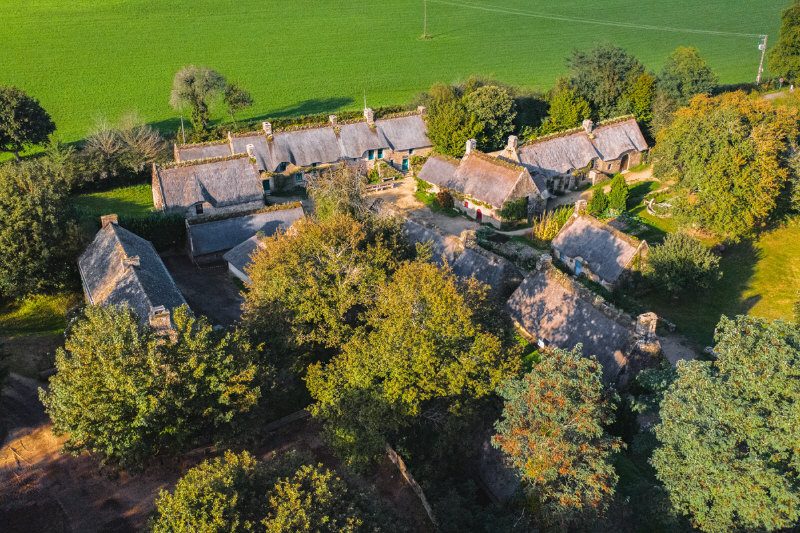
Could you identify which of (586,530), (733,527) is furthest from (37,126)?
(733,527)

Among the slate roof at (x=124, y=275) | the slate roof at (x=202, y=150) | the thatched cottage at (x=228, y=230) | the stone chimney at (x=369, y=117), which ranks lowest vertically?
the thatched cottage at (x=228, y=230)

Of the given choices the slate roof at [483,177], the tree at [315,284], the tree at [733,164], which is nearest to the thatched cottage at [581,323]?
the tree at [315,284]

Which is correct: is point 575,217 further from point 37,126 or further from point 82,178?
point 37,126

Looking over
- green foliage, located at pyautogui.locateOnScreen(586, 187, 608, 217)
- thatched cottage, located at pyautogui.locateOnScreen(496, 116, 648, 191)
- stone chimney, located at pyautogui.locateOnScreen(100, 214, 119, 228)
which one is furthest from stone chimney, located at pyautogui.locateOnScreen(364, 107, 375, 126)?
stone chimney, located at pyautogui.locateOnScreen(100, 214, 119, 228)

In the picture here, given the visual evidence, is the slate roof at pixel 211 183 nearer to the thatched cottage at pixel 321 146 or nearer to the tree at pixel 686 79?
the thatched cottage at pixel 321 146

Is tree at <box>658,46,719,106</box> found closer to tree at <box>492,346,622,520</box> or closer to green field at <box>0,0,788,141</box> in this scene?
green field at <box>0,0,788,141</box>

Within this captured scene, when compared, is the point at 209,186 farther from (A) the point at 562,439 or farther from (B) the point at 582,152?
(A) the point at 562,439
